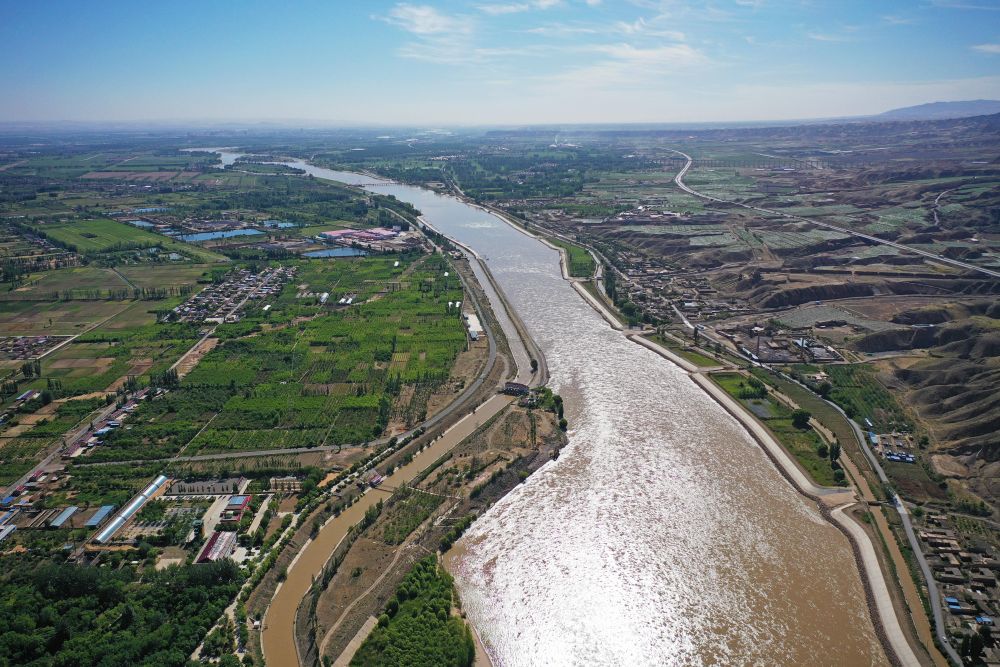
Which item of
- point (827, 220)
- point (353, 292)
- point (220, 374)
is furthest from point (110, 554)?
point (827, 220)

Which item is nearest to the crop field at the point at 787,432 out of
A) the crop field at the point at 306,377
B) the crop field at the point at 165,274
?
the crop field at the point at 306,377

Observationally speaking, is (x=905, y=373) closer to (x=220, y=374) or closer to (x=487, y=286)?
(x=487, y=286)

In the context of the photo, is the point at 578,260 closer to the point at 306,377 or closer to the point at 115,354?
the point at 306,377

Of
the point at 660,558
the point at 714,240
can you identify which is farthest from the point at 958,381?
the point at 714,240

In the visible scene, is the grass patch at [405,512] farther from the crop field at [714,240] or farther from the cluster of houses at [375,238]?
the crop field at [714,240]

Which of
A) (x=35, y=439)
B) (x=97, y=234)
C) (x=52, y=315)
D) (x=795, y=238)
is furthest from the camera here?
(x=97, y=234)
